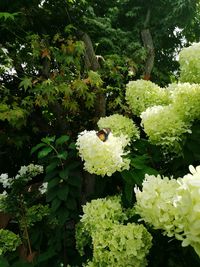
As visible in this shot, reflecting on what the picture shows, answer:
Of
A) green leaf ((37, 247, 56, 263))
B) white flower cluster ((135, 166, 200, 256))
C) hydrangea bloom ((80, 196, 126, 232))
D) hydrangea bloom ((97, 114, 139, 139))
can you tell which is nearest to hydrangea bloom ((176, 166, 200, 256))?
white flower cluster ((135, 166, 200, 256))

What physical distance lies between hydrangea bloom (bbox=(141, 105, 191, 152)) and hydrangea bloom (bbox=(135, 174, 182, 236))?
2.07 ft

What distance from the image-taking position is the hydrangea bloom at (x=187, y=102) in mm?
1985

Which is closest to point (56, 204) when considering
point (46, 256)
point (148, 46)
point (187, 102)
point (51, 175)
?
point (51, 175)

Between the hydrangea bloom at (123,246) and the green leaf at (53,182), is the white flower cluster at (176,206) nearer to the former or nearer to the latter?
the hydrangea bloom at (123,246)

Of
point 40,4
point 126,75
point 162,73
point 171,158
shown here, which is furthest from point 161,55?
point 171,158

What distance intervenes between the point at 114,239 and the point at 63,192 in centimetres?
65

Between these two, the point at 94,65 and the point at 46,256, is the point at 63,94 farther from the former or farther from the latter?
the point at 46,256

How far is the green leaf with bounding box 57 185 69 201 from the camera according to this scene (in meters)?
2.34

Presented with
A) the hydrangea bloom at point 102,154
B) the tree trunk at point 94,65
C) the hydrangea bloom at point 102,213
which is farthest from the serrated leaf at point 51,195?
the tree trunk at point 94,65

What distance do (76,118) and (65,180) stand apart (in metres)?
2.19

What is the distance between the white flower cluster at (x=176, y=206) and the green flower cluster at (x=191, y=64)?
3.41 ft

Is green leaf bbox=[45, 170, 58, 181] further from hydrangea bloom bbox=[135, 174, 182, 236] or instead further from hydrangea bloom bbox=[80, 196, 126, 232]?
hydrangea bloom bbox=[135, 174, 182, 236]

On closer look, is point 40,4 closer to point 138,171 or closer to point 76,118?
point 76,118

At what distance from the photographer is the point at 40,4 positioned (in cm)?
480
